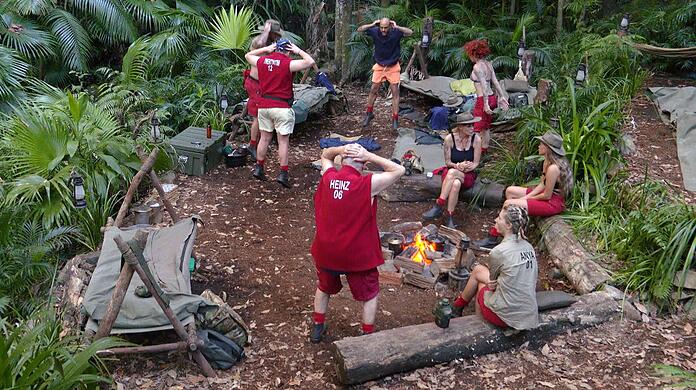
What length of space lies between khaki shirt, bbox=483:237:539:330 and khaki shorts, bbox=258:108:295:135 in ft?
12.3

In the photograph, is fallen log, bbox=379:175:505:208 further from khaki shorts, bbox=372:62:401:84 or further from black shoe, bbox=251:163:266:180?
khaki shorts, bbox=372:62:401:84

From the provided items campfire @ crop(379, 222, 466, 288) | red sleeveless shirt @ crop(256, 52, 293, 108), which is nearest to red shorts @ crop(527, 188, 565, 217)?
campfire @ crop(379, 222, 466, 288)

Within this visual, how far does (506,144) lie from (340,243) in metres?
4.74

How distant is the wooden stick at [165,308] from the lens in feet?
13.0

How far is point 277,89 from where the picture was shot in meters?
7.56

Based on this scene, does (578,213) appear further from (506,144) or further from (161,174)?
(161,174)

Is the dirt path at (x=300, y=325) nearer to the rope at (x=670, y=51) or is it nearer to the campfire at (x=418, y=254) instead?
the campfire at (x=418, y=254)

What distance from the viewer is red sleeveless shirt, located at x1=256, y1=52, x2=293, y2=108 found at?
744 cm

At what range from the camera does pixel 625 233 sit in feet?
18.1

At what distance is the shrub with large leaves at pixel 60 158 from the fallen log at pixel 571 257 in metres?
4.52

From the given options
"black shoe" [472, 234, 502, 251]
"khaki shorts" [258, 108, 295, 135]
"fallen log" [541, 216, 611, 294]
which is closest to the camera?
"fallen log" [541, 216, 611, 294]

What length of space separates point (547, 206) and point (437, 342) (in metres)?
2.32

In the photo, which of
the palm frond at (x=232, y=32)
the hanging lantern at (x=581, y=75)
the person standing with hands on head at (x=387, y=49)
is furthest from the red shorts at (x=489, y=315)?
the palm frond at (x=232, y=32)

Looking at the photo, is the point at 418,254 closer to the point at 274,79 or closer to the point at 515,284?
the point at 515,284
